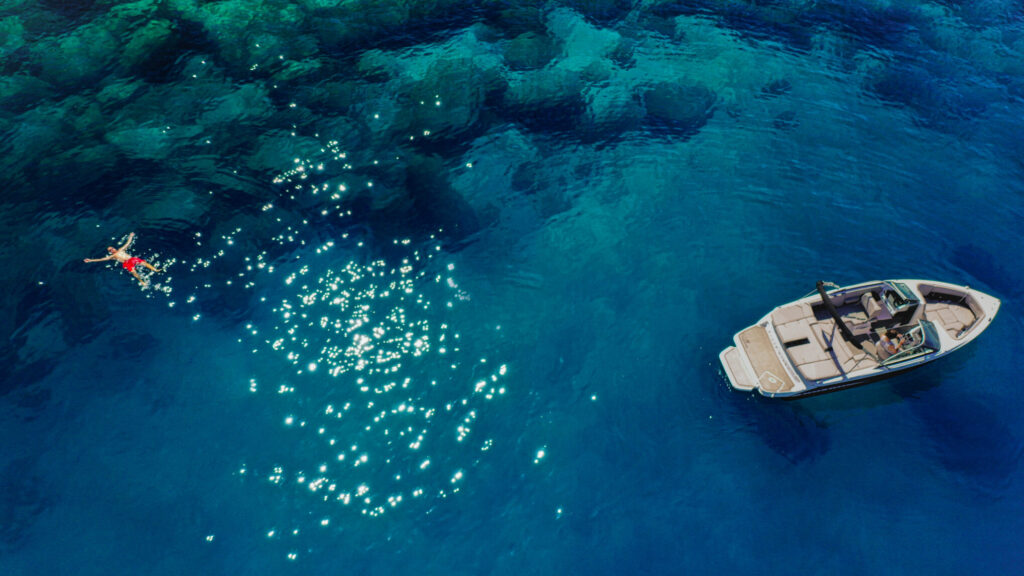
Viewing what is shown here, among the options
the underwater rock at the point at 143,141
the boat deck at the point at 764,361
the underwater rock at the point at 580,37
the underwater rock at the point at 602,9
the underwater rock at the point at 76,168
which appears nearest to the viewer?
the boat deck at the point at 764,361

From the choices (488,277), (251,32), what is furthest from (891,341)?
(251,32)

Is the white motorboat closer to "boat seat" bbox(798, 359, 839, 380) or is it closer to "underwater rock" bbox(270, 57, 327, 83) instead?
"boat seat" bbox(798, 359, 839, 380)

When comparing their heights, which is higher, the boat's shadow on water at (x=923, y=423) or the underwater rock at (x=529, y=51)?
the underwater rock at (x=529, y=51)

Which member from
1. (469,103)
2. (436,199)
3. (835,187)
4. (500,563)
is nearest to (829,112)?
(835,187)

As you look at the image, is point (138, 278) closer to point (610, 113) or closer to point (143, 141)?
point (143, 141)

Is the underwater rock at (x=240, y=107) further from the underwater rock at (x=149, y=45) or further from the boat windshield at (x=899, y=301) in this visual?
the boat windshield at (x=899, y=301)

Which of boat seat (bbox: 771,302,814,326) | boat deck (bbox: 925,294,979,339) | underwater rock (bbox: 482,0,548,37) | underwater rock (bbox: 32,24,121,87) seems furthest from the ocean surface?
boat deck (bbox: 925,294,979,339)

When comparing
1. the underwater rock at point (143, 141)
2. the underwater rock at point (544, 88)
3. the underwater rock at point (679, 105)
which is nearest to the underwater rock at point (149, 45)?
the underwater rock at point (143, 141)
